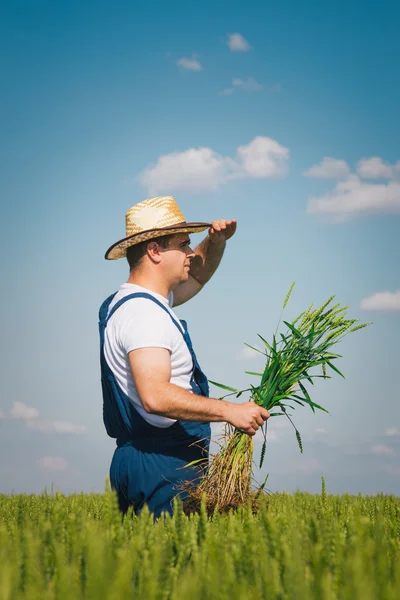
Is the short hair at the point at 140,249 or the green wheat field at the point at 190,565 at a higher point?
the short hair at the point at 140,249

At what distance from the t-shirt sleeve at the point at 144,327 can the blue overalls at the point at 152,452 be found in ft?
0.31

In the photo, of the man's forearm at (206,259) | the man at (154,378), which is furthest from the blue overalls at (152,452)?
the man's forearm at (206,259)

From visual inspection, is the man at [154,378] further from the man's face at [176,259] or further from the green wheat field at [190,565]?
the green wheat field at [190,565]

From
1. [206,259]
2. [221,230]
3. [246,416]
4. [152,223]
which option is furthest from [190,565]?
[206,259]

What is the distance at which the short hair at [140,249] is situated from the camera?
4.30 meters

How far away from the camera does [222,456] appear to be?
13.4 ft

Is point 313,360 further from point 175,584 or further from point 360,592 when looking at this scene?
point 360,592

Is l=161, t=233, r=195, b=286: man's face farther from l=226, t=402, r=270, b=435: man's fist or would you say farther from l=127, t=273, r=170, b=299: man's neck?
l=226, t=402, r=270, b=435: man's fist

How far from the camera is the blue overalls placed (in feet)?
13.1

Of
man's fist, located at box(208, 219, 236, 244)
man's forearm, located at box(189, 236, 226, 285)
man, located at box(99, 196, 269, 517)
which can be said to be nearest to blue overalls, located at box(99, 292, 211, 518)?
man, located at box(99, 196, 269, 517)

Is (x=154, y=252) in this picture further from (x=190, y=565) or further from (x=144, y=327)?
(x=190, y=565)

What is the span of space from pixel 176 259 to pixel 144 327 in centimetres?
72

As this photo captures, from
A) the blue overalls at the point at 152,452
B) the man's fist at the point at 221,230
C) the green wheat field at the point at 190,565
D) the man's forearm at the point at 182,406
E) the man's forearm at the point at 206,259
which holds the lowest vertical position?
the green wheat field at the point at 190,565

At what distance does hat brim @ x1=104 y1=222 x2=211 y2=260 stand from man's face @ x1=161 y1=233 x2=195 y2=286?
0.25ft
